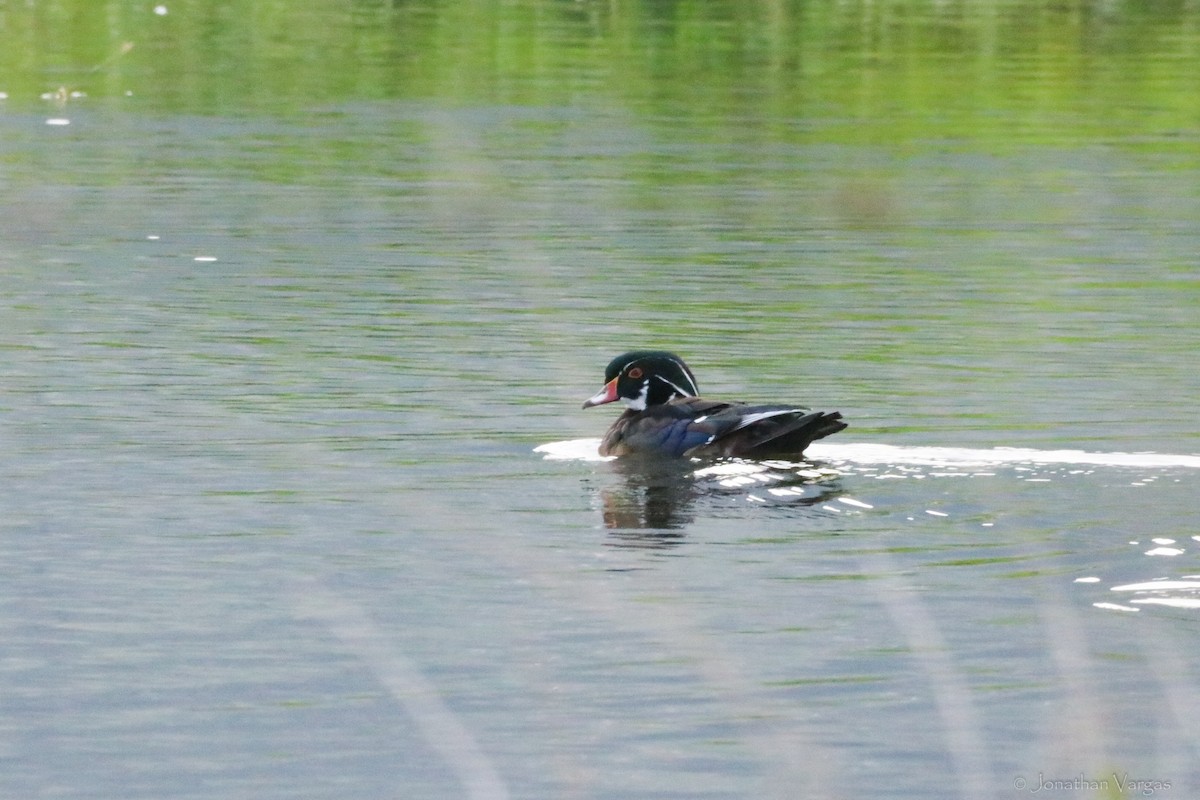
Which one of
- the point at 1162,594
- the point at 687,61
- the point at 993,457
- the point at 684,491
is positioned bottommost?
the point at 687,61

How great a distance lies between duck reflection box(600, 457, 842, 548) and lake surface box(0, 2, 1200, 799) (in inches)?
1.6

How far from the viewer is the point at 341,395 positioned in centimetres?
1335

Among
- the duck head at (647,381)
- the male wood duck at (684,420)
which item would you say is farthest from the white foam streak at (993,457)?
the duck head at (647,381)

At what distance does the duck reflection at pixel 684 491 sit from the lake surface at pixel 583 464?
40mm

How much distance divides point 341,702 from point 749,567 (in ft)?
7.10

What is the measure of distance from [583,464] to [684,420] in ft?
1.64

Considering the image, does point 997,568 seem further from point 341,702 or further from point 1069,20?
point 1069,20

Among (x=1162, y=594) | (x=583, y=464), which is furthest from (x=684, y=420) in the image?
(x=1162, y=594)

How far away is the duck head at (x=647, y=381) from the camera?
1266cm

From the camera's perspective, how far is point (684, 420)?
39.6 ft

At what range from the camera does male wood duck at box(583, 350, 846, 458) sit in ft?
38.2

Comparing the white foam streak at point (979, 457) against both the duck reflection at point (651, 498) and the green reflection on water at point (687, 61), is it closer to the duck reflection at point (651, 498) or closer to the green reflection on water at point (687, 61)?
the duck reflection at point (651, 498)

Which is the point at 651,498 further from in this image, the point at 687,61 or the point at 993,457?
the point at 687,61

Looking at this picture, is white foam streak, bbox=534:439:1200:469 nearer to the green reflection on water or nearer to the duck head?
the duck head
